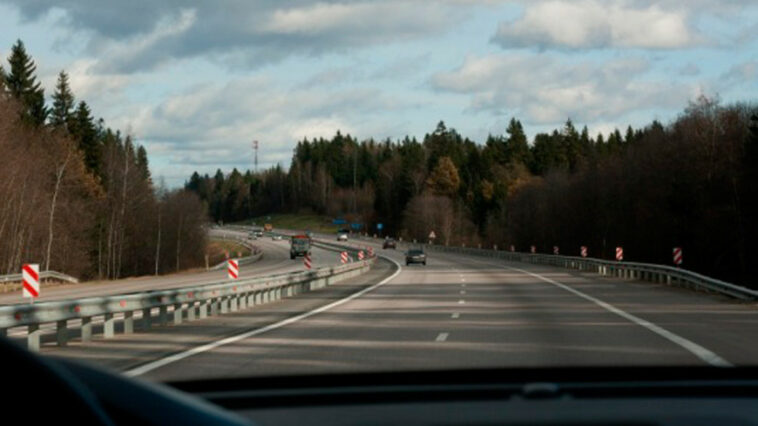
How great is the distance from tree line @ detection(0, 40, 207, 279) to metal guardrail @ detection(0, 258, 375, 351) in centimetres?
4297

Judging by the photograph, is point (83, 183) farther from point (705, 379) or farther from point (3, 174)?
point (705, 379)

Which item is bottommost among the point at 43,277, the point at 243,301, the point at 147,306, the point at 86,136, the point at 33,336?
the point at 43,277

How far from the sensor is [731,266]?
8325cm

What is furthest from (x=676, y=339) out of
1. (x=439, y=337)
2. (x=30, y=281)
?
(x=30, y=281)

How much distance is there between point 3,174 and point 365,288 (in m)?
39.9

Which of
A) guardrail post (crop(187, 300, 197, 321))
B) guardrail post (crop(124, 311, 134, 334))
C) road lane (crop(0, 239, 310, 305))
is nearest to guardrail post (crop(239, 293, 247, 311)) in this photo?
guardrail post (crop(187, 300, 197, 321))

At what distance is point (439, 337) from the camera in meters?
19.6

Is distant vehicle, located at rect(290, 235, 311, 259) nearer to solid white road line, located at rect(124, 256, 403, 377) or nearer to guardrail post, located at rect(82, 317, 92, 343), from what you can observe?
solid white road line, located at rect(124, 256, 403, 377)

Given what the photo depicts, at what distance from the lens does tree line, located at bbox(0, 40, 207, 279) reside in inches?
3068

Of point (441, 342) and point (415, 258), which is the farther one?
point (415, 258)

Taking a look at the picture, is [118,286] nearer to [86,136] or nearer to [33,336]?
[33,336]

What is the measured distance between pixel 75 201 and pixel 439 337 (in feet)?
254

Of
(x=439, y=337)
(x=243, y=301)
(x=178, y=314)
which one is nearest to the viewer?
(x=439, y=337)

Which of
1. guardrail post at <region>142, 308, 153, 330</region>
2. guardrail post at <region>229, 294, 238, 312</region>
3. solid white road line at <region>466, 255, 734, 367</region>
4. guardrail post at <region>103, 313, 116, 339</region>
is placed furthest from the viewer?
guardrail post at <region>229, 294, 238, 312</region>
